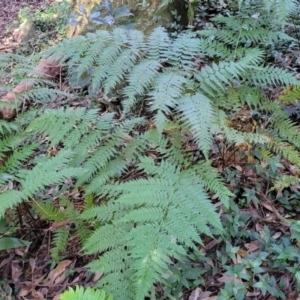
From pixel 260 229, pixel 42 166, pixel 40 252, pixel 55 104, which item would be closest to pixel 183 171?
pixel 260 229

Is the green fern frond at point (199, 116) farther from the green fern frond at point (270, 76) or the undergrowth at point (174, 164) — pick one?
the green fern frond at point (270, 76)

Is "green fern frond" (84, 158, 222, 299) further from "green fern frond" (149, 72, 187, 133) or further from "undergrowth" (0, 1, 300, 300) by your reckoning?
"green fern frond" (149, 72, 187, 133)

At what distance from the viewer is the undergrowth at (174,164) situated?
1957 mm

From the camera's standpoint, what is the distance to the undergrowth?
1.96 m

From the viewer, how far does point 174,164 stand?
7.50ft

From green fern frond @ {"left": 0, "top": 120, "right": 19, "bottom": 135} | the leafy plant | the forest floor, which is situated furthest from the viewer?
the forest floor

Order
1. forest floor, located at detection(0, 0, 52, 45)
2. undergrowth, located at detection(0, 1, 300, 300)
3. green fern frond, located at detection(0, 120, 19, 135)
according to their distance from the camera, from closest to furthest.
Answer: undergrowth, located at detection(0, 1, 300, 300), green fern frond, located at detection(0, 120, 19, 135), forest floor, located at detection(0, 0, 52, 45)

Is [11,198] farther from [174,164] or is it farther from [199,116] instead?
[199,116]

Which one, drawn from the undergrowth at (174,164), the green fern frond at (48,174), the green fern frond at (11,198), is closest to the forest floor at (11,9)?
the undergrowth at (174,164)

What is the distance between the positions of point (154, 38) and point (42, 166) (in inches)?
46.6

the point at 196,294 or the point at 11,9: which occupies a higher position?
the point at 11,9

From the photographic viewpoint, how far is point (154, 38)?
2600 mm

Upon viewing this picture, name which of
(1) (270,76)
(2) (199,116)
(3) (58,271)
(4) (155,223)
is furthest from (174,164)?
(3) (58,271)

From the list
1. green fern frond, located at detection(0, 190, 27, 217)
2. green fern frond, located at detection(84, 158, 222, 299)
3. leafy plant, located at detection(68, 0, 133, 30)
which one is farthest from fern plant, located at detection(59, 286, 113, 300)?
leafy plant, located at detection(68, 0, 133, 30)
